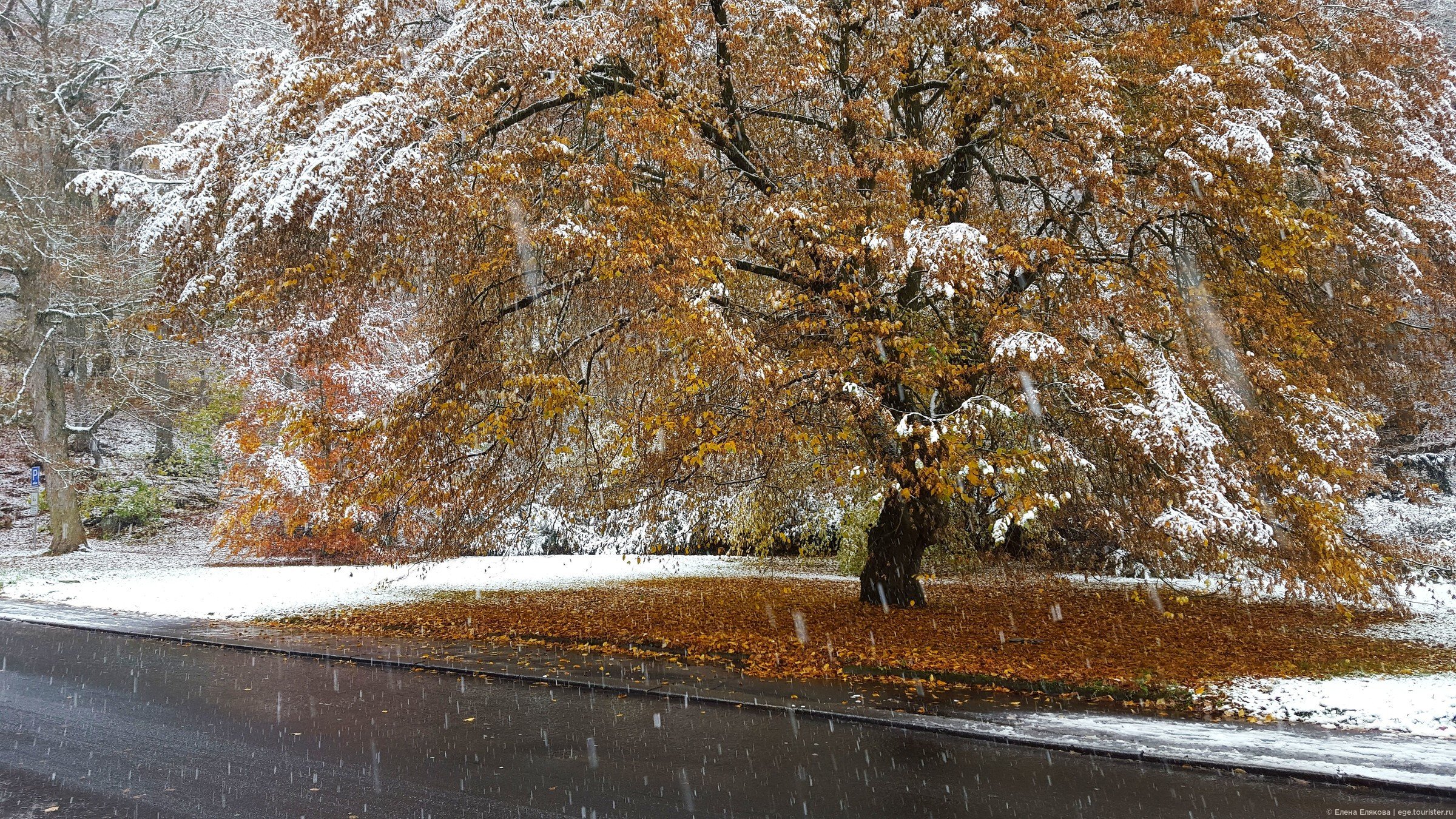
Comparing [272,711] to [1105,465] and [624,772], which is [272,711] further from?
[1105,465]

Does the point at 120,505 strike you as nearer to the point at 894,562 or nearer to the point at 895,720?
the point at 894,562

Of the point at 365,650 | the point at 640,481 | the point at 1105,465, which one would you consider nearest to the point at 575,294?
the point at 640,481

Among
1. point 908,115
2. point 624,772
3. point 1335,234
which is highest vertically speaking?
point 908,115

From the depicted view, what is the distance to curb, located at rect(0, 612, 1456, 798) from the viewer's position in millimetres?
5867

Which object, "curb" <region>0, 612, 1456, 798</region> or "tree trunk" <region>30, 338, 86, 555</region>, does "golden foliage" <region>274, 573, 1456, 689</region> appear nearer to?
"curb" <region>0, 612, 1456, 798</region>

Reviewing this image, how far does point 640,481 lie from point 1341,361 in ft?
29.3

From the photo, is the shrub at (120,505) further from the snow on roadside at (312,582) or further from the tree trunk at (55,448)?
the snow on roadside at (312,582)

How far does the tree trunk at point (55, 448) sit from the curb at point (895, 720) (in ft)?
51.6

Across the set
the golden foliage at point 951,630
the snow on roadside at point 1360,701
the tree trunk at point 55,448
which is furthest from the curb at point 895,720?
the tree trunk at point 55,448

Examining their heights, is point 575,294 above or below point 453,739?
above

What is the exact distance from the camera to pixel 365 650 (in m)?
11.4

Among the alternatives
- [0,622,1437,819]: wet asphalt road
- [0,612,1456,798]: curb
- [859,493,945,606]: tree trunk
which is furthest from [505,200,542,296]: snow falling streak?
[859,493,945,606]: tree trunk

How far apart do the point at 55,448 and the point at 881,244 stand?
2481 cm

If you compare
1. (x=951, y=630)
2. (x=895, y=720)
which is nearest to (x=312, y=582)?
(x=951, y=630)
